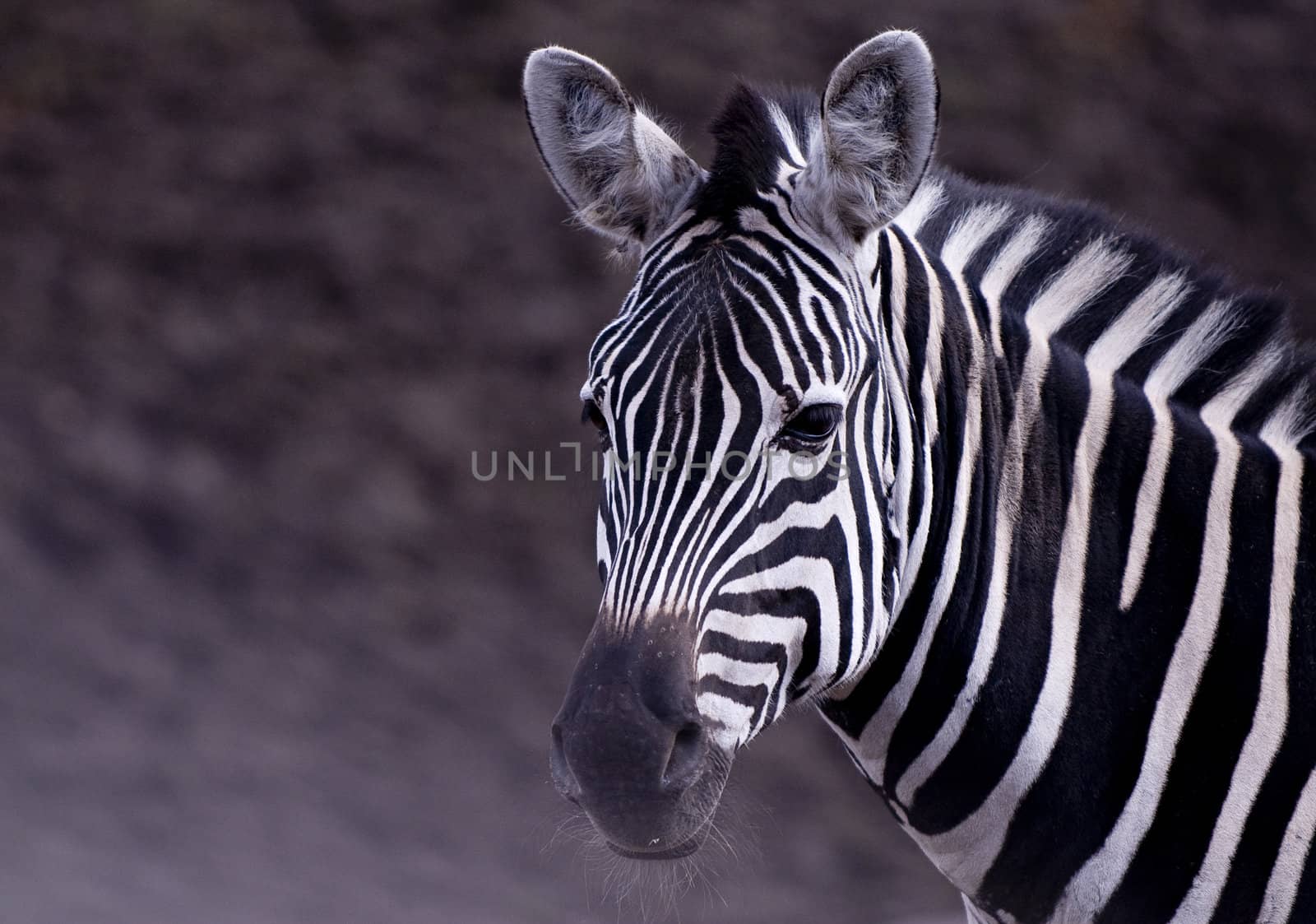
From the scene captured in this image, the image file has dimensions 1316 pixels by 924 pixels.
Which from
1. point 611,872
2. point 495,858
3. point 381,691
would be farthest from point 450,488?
point 611,872

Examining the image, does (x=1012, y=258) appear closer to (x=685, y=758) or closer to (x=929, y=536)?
(x=929, y=536)

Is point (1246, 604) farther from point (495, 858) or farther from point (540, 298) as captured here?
point (540, 298)

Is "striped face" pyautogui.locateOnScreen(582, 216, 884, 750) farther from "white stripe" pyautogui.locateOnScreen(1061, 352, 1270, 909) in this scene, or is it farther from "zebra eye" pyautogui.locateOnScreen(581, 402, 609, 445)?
"white stripe" pyautogui.locateOnScreen(1061, 352, 1270, 909)

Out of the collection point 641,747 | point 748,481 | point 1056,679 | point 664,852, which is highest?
point 748,481

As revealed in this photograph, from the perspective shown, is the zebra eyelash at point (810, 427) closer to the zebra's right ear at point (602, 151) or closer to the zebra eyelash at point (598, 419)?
the zebra eyelash at point (598, 419)

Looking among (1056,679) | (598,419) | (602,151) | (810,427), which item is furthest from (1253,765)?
(602,151)

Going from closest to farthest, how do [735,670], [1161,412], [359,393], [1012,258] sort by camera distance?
[735,670], [1161,412], [1012,258], [359,393]

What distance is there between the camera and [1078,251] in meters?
3.12

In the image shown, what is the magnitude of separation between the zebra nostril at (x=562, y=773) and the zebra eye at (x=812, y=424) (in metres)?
0.79

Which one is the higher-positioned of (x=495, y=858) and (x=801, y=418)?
(x=801, y=418)

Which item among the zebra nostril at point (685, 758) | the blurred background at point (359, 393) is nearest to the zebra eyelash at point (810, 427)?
the zebra nostril at point (685, 758)

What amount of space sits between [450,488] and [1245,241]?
8360 millimetres

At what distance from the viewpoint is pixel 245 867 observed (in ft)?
30.3

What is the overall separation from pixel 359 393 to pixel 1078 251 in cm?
874
